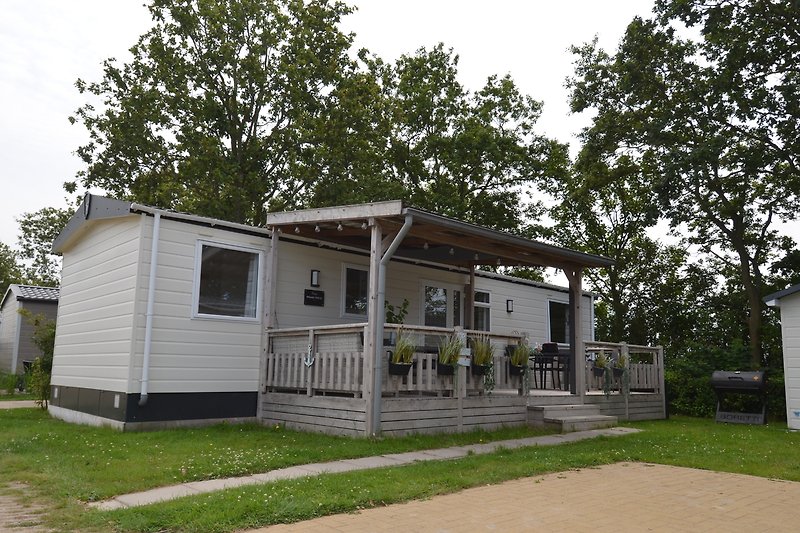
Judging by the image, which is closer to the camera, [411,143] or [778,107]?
[778,107]

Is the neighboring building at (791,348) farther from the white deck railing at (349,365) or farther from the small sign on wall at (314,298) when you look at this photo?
the small sign on wall at (314,298)

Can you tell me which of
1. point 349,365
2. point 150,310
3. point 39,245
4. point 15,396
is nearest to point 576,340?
point 349,365

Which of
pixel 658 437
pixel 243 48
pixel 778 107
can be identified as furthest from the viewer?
pixel 243 48

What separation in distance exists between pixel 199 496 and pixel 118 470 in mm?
1423

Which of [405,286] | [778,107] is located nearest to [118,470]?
[405,286]

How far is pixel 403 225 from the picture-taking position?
841 cm

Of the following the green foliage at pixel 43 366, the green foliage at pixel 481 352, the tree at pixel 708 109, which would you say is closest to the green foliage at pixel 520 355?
the green foliage at pixel 481 352

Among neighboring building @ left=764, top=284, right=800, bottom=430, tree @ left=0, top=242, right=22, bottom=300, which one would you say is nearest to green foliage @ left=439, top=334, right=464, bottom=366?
neighboring building @ left=764, top=284, right=800, bottom=430

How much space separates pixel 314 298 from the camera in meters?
10.6

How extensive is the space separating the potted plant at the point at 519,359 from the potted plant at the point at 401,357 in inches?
78.7

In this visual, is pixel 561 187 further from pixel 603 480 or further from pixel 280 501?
pixel 280 501

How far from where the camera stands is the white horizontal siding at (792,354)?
10883 mm

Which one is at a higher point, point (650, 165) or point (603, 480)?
point (650, 165)

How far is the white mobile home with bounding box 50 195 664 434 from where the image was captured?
8633 mm
